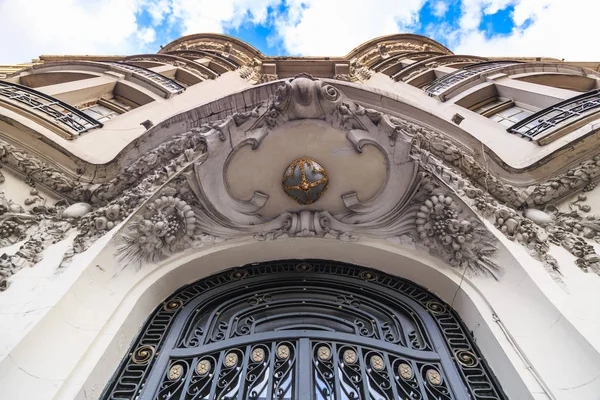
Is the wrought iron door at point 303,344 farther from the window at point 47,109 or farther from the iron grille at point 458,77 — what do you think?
the iron grille at point 458,77

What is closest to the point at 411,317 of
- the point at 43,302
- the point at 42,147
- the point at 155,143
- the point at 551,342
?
the point at 551,342

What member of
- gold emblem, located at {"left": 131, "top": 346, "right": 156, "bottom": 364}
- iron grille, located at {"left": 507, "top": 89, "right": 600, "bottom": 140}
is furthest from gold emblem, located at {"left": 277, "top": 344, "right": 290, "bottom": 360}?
iron grille, located at {"left": 507, "top": 89, "right": 600, "bottom": 140}

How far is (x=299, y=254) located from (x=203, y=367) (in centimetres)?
225

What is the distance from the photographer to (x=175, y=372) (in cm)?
404

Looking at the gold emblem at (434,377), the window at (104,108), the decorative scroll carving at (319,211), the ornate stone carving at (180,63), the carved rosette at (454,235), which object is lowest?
the gold emblem at (434,377)

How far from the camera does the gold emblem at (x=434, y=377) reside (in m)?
3.90

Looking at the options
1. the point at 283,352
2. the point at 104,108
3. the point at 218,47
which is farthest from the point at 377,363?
the point at 218,47

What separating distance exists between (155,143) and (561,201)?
605cm

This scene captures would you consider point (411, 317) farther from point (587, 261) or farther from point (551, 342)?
point (587, 261)

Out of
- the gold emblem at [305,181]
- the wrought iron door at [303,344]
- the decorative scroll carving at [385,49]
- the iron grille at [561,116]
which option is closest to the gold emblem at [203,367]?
the wrought iron door at [303,344]

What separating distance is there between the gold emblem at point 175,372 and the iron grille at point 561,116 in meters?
6.69

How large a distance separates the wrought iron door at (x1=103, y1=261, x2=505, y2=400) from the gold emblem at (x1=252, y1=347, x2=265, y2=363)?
2 centimetres

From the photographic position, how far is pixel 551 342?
3.43 m

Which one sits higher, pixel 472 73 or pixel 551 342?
pixel 472 73
